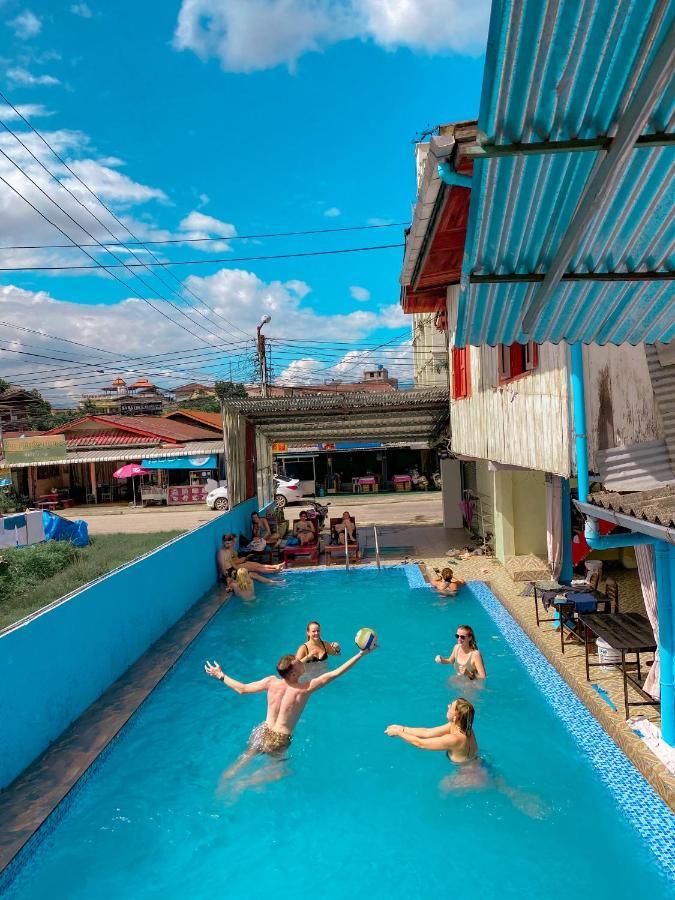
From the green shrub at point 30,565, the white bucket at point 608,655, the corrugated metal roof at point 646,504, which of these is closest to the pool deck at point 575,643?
the white bucket at point 608,655

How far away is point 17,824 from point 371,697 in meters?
4.46

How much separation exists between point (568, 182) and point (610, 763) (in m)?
5.52

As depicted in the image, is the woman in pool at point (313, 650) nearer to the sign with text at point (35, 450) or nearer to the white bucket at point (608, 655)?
the white bucket at point (608, 655)

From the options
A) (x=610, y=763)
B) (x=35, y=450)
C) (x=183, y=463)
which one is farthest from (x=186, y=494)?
(x=610, y=763)

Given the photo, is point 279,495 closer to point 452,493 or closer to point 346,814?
point 452,493

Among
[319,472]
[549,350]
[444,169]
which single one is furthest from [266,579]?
[319,472]

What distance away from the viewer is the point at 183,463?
31781 millimetres

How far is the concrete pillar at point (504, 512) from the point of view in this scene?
46.0 ft

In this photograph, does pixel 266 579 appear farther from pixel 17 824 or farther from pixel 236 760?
pixel 17 824

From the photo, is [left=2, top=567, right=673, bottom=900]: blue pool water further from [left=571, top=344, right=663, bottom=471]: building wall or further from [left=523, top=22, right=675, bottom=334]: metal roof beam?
[left=523, top=22, right=675, bottom=334]: metal roof beam

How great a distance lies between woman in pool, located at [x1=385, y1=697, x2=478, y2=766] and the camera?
6150 mm

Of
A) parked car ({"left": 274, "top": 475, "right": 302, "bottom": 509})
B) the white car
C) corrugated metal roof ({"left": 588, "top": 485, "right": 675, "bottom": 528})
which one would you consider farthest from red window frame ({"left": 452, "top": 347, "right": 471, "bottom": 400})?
parked car ({"left": 274, "top": 475, "right": 302, "bottom": 509})

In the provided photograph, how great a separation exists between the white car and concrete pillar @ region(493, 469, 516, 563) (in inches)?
613

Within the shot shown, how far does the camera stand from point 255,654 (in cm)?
1049
